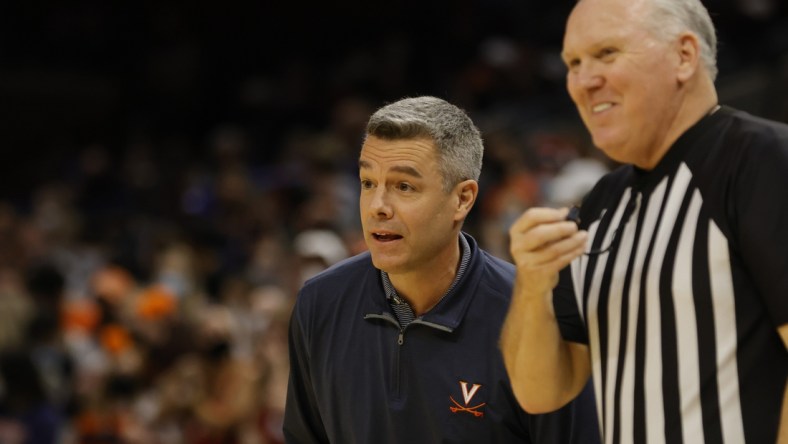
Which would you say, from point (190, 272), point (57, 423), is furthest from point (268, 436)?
point (190, 272)

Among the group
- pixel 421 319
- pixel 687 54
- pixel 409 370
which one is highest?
pixel 687 54

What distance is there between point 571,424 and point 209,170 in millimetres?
9320

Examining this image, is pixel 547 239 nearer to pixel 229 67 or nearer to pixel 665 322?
pixel 665 322

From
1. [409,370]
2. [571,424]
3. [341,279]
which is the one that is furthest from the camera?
[341,279]

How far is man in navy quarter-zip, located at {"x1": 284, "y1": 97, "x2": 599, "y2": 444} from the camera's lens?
2820 mm

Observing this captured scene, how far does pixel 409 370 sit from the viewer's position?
289 centimetres

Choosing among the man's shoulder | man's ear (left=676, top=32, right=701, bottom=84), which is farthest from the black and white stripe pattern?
the man's shoulder

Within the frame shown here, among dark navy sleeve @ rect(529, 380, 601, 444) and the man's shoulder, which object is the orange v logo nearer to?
dark navy sleeve @ rect(529, 380, 601, 444)

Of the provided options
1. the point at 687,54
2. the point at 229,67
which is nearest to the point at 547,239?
the point at 687,54

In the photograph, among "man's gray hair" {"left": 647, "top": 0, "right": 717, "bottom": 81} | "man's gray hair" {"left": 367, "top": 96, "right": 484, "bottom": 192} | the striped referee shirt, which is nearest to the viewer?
the striped referee shirt

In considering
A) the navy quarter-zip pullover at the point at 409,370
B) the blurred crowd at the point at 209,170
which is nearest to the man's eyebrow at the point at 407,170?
the navy quarter-zip pullover at the point at 409,370

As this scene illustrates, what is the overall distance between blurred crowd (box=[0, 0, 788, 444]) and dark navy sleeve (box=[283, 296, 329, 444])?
908mm

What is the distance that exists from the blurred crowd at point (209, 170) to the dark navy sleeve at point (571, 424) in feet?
3.79

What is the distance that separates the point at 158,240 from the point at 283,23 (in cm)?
532
